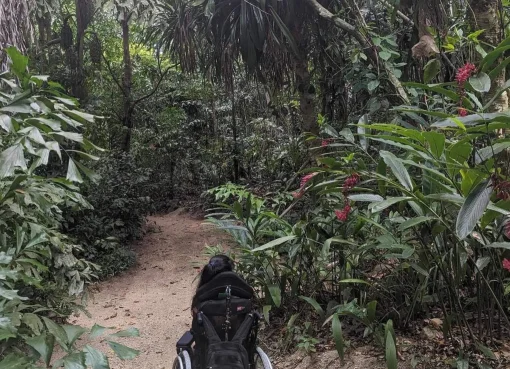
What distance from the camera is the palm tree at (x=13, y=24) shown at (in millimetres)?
3339

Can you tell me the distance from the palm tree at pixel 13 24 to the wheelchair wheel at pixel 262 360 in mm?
2754

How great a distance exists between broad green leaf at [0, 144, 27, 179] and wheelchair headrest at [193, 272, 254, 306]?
1121mm

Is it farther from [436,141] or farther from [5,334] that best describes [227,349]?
[436,141]

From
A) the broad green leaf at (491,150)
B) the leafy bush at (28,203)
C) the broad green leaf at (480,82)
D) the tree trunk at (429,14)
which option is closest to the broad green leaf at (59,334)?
the leafy bush at (28,203)

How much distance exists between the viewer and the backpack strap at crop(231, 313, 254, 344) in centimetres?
221

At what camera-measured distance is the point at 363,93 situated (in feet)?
18.0

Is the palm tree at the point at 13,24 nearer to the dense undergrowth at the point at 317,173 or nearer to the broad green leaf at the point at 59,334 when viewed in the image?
the dense undergrowth at the point at 317,173

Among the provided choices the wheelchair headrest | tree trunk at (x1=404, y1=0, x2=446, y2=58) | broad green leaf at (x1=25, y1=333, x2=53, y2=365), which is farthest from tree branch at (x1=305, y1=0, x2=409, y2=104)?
broad green leaf at (x1=25, y1=333, x2=53, y2=365)

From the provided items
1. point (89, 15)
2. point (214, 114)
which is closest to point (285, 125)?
point (214, 114)

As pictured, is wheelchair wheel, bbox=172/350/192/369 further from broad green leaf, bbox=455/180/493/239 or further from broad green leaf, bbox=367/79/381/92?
broad green leaf, bbox=367/79/381/92

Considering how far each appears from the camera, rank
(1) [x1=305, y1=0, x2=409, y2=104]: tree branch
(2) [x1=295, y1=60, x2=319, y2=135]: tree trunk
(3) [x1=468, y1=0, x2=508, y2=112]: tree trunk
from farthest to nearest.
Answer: (2) [x1=295, y1=60, x2=319, y2=135]: tree trunk, (1) [x1=305, y1=0, x2=409, y2=104]: tree branch, (3) [x1=468, y1=0, x2=508, y2=112]: tree trunk

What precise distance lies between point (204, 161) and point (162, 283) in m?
5.04

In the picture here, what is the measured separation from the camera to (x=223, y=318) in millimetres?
2305

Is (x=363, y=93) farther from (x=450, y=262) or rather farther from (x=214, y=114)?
(x=214, y=114)
